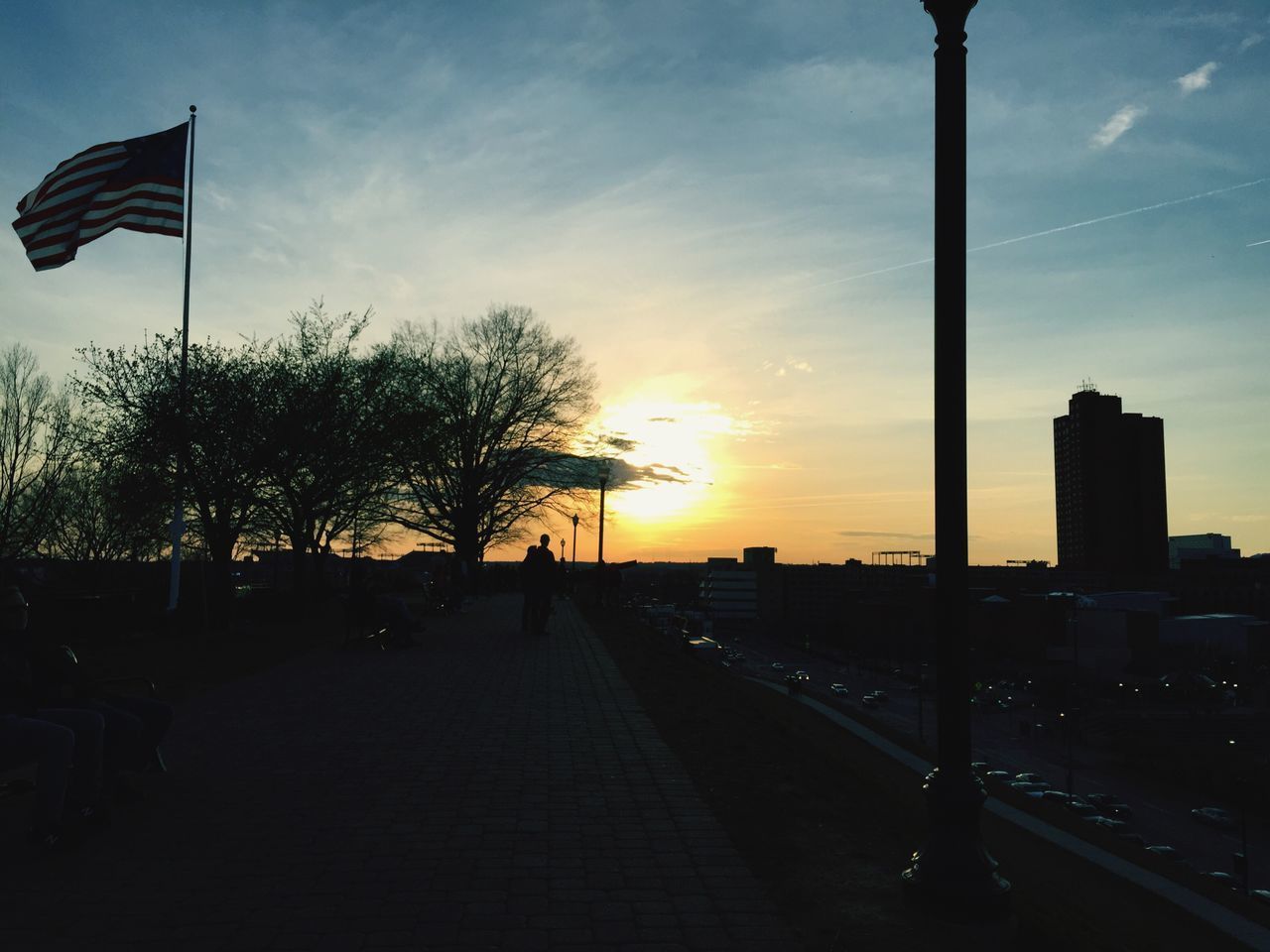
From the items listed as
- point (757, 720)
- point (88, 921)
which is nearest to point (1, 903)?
point (88, 921)

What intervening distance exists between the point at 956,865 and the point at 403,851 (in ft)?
9.27

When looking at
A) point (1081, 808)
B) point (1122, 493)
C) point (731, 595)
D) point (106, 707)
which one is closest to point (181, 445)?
point (106, 707)

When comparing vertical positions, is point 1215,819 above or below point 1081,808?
below

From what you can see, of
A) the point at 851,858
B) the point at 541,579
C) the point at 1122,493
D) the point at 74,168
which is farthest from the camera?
the point at 1122,493

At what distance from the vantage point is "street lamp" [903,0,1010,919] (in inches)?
164

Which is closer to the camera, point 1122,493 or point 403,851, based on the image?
point 403,851

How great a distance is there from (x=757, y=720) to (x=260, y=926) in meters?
6.89

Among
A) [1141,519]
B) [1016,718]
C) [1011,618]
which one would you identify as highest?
[1141,519]

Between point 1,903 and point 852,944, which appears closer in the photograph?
point 852,944

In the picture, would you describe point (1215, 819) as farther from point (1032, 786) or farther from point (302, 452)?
point (302, 452)

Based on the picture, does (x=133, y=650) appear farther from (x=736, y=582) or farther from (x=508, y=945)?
(x=736, y=582)

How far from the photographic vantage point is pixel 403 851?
5.05m

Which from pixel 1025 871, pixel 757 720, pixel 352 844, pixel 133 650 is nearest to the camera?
pixel 352 844

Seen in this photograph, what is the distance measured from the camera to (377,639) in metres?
17.2
